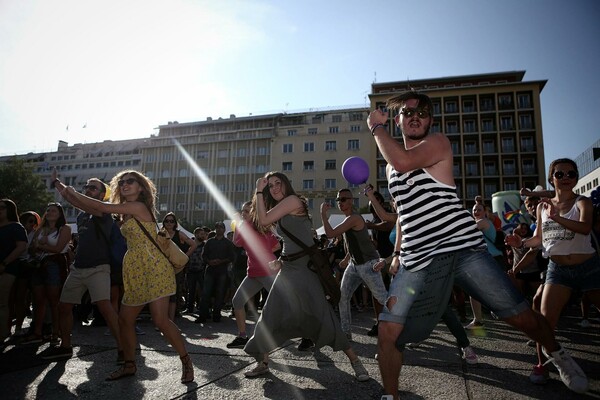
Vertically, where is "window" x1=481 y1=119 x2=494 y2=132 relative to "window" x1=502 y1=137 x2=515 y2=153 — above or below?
above

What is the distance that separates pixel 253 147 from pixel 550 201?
186ft

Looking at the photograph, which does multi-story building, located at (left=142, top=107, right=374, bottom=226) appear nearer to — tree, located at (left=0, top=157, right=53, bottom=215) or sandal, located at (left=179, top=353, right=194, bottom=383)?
tree, located at (left=0, top=157, right=53, bottom=215)

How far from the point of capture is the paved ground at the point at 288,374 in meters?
2.98

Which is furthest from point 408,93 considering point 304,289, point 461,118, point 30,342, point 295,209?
point 461,118

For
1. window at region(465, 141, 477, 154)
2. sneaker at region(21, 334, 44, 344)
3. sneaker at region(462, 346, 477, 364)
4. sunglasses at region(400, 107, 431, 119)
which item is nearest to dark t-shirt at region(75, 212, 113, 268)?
sneaker at region(21, 334, 44, 344)

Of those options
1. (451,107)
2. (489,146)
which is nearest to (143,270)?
(489,146)

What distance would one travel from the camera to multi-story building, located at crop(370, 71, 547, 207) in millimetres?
47000

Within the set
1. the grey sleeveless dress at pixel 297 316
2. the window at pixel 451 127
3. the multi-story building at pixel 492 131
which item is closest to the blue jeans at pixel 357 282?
the grey sleeveless dress at pixel 297 316

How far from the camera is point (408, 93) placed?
2572mm

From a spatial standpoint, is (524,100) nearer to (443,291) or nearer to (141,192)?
(141,192)

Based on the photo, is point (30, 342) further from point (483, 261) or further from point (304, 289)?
point (483, 261)

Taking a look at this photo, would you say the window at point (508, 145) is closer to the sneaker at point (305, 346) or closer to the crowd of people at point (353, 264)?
the crowd of people at point (353, 264)

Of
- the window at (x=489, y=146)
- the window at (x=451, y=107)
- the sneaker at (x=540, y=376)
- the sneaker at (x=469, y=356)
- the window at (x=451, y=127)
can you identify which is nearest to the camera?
the sneaker at (x=540, y=376)

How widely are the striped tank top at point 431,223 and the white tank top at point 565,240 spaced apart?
146 centimetres
